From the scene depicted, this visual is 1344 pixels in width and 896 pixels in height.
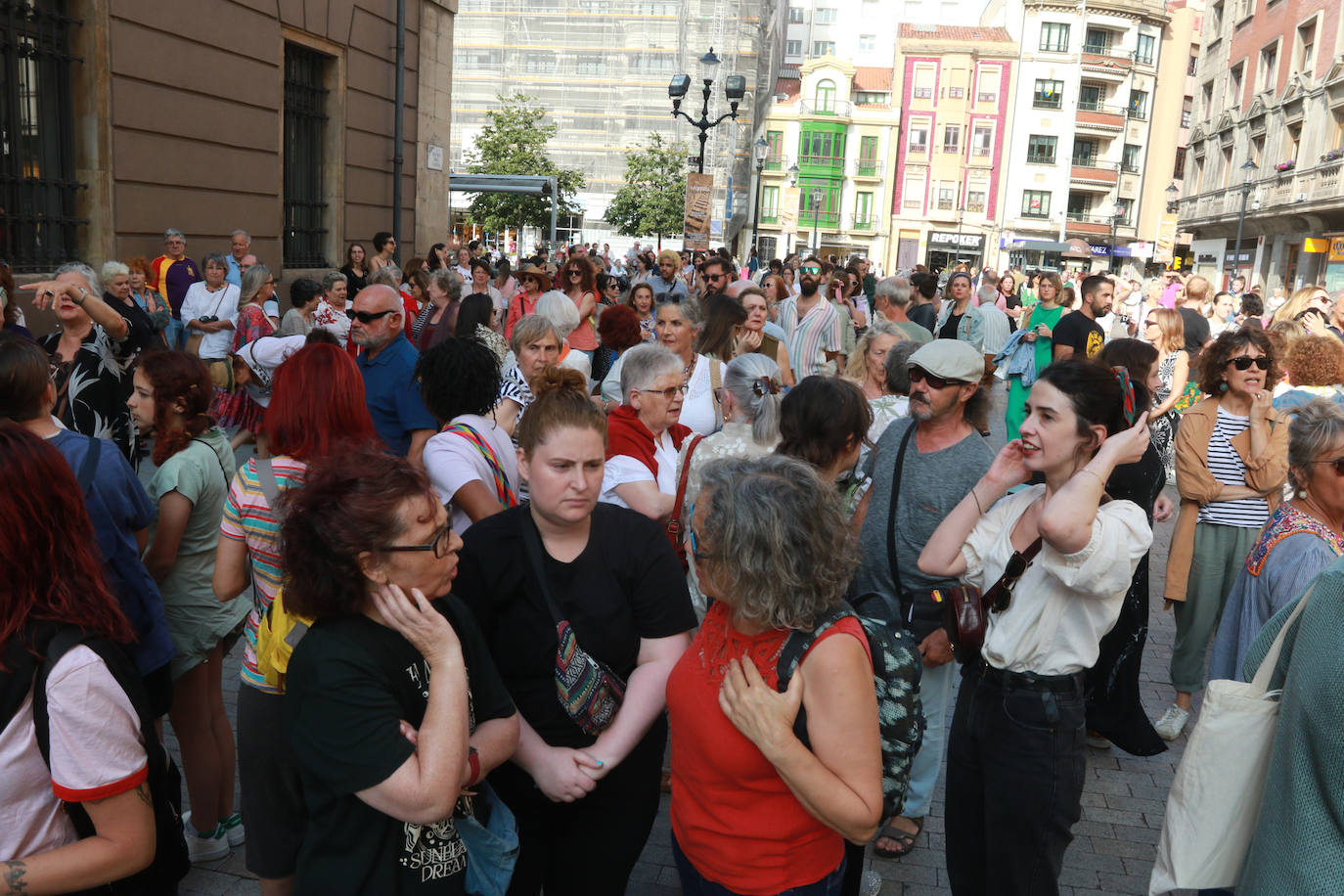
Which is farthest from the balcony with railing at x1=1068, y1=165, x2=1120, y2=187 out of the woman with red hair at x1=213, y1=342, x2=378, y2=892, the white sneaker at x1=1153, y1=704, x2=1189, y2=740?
the woman with red hair at x1=213, y1=342, x2=378, y2=892

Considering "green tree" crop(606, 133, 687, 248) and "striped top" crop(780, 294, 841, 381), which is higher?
"green tree" crop(606, 133, 687, 248)

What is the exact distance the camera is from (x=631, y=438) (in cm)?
421

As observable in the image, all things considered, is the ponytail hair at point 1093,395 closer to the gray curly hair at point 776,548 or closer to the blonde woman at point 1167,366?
the gray curly hair at point 776,548

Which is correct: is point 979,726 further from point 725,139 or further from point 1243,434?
point 725,139

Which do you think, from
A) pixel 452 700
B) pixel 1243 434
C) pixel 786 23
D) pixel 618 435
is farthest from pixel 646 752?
pixel 786 23

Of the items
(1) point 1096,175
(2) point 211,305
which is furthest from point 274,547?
(1) point 1096,175

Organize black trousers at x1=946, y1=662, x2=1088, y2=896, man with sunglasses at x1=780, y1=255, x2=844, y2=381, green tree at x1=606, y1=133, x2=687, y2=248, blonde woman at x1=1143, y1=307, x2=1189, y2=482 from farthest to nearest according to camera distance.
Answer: green tree at x1=606, y1=133, x2=687, y2=248 < man with sunglasses at x1=780, y1=255, x2=844, y2=381 < blonde woman at x1=1143, y1=307, x2=1189, y2=482 < black trousers at x1=946, y1=662, x2=1088, y2=896

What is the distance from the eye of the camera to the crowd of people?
216cm

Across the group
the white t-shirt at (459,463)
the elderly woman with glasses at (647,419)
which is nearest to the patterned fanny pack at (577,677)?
the white t-shirt at (459,463)

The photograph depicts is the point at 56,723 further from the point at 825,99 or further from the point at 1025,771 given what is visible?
the point at 825,99

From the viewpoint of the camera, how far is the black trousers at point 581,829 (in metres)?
2.88

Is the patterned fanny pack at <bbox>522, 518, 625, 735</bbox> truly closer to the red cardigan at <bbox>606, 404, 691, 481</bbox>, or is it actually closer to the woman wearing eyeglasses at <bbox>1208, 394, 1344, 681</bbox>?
the red cardigan at <bbox>606, 404, 691, 481</bbox>

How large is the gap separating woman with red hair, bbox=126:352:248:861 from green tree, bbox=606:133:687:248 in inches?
1677

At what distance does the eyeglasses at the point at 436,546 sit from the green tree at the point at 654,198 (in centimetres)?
4416
